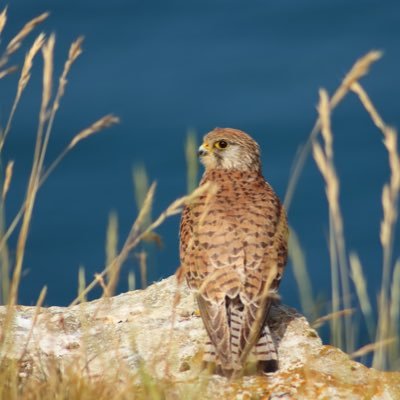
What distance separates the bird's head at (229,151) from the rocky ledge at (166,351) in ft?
3.72

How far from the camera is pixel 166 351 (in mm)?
4770

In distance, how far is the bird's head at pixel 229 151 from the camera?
7180 mm

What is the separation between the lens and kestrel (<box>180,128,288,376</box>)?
5.19 metres

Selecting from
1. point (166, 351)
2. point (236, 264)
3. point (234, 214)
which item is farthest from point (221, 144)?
point (166, 351)

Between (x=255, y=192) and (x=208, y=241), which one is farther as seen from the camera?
(x=255, y=192)

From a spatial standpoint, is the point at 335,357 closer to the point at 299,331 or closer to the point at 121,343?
the point at 299,331

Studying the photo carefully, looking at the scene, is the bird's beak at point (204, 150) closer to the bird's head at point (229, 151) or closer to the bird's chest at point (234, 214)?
the bird's head at point (229, 151)

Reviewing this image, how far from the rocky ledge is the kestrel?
5.5 inches

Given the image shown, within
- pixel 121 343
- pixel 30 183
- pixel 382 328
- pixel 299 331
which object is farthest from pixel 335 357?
pixel 30 183

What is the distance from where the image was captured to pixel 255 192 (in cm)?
652

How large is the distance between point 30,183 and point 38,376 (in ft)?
2.92

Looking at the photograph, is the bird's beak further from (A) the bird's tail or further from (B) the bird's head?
(A) the bird's tail

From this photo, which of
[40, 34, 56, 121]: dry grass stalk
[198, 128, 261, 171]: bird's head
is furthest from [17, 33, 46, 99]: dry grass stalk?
[198, 128, 261, 171]: bird's head

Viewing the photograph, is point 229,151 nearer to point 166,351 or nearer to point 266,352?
point 266,352
